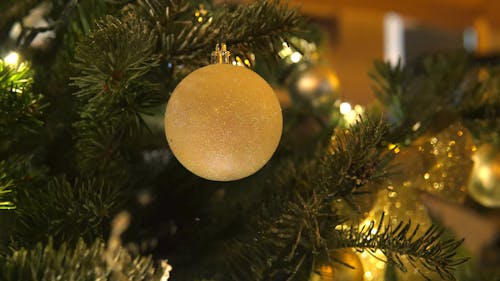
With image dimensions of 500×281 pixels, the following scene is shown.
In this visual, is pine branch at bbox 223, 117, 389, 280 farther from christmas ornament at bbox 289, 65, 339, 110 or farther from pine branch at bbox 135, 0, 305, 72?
christmas ornament at bbox 289, 65, 339, 110

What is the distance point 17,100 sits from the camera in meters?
0.38

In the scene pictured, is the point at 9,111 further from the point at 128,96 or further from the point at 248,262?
the point at 248,262

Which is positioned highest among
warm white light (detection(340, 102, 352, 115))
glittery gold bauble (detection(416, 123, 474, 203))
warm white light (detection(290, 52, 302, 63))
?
glittery gold bauble (detection(416, 123, 474, 203))

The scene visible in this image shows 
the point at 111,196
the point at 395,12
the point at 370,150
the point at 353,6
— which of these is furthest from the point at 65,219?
the point at 395,12

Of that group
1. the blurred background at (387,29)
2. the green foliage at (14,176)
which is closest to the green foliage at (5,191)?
the green foliage at (14,176)

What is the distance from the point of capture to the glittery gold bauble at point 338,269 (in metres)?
0.39

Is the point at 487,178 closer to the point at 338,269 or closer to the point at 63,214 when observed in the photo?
the point at 338,269

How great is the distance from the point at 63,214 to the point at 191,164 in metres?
0.09

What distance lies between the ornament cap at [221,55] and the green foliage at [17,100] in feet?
0.39

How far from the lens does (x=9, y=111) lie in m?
0.38

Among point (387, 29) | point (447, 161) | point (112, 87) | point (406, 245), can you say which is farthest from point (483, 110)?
point (387, 29)

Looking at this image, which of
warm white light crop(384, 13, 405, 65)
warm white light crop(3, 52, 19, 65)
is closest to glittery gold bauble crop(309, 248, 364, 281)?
warm white light crop(3, 52, 19, 65)

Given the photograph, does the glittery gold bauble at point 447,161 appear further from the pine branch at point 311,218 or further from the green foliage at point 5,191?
the green foliage at point 5,191

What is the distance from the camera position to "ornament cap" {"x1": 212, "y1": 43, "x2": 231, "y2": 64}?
37 cm
